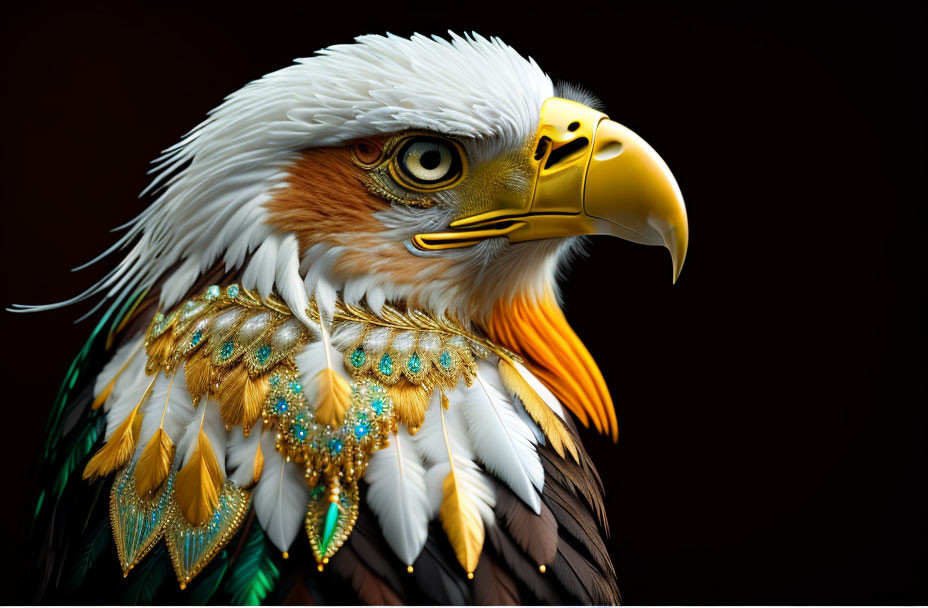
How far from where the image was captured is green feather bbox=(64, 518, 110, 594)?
52.8 inches

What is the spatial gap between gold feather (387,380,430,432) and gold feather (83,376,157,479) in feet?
1.44

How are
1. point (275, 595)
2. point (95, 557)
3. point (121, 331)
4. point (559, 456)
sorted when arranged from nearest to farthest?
point (275, 595), point (95, 557), point (559, 456), point (121, 331)

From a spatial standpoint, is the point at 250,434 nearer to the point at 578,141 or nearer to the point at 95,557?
the point at 95,557

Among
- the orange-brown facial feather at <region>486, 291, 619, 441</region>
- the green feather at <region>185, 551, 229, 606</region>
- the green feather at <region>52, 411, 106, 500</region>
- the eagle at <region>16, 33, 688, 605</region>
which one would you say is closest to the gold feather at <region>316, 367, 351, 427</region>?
the eagle at <region>16, 33, 688, 605</region>

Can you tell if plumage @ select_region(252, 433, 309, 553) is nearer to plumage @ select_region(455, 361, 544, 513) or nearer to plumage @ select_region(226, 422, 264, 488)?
plumage @ select_region(226, 422, 264, 488)

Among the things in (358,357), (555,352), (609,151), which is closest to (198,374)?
(358,357)

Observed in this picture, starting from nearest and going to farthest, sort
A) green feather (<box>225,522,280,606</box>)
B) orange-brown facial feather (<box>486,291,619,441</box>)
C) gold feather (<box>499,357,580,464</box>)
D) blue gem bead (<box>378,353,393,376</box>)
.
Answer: green feather (<box>225,522,280,606</box>), blue gem bead (<box>378,353,393,376</box>), gold feather (<box>499,357,580,464</box>), orange-brown facial feather (<box>486,291,619,441</box>)

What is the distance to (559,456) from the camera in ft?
4.75

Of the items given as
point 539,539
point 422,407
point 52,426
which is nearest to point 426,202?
point 422,407

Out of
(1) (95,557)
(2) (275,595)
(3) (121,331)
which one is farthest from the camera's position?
(3) (121,331)

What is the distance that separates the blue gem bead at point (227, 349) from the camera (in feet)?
4.34

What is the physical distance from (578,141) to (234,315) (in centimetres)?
66

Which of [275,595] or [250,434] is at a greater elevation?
[250,434]

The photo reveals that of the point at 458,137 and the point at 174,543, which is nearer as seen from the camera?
the point at 174,543
